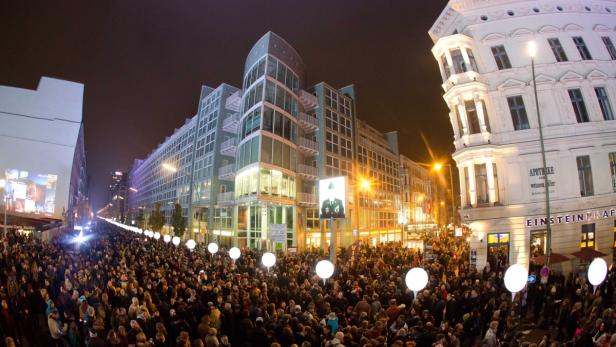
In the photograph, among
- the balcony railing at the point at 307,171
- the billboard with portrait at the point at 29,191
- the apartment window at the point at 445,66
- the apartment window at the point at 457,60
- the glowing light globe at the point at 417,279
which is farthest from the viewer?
the billboard with portrait at the point at 29,191

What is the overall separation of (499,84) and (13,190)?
181 ft

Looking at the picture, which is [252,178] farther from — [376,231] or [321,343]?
[321,343]

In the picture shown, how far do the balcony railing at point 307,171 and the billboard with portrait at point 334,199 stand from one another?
2079 cm

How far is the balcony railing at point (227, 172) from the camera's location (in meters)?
43.3

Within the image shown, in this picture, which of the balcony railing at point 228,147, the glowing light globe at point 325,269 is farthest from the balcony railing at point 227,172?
the glowing light globe at point 325,269

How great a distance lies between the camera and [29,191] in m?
47.8

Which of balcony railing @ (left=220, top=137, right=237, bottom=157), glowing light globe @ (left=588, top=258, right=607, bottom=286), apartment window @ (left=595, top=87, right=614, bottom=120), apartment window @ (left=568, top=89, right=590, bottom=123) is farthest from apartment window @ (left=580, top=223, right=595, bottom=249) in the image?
balcony railing @ (left=220, top=137, right=237, bottom=157)

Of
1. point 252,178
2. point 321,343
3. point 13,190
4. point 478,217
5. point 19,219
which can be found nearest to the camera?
point 321,343

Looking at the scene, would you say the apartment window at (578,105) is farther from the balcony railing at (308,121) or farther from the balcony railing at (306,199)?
the balcony railing at (308,121)

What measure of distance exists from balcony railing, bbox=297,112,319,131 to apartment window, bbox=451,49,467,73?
2054cm

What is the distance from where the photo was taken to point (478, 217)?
21734 mm

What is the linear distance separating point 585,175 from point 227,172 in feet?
118

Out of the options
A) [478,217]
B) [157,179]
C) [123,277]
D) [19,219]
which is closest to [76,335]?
[123,277]

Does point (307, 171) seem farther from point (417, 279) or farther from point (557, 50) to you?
point (417, 279)
